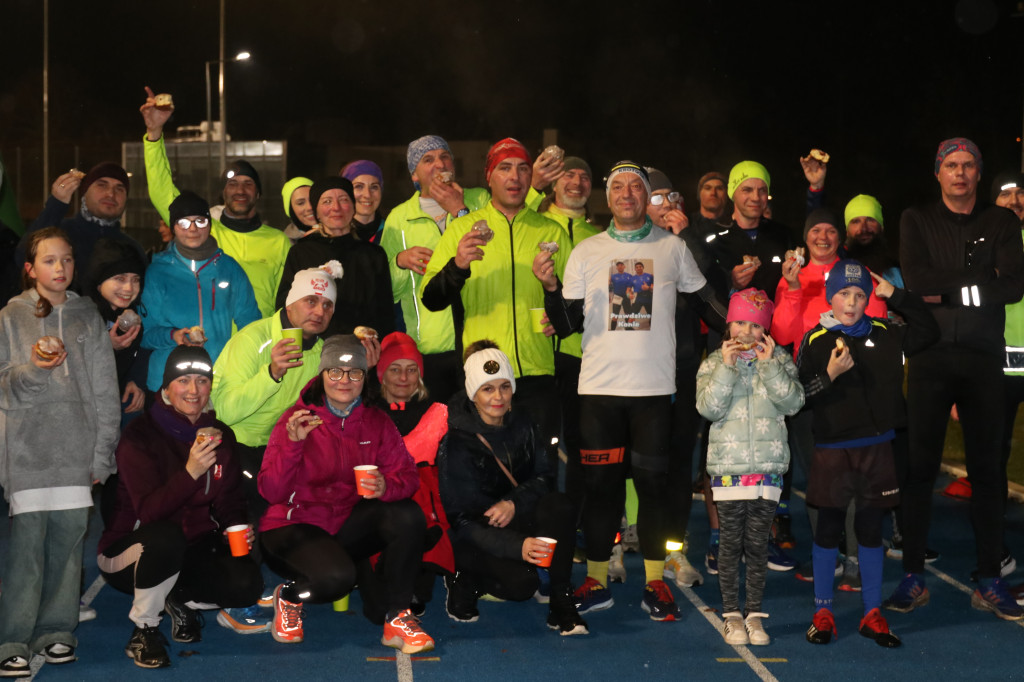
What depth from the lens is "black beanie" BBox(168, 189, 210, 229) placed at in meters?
6.68

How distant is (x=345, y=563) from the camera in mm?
5859

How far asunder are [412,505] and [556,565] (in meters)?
0.88

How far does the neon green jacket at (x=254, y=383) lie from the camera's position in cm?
628

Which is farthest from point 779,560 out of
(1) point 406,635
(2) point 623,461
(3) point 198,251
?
(3) point 198,251

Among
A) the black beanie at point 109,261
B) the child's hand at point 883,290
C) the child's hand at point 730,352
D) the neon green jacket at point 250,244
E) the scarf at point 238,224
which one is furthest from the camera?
the scarf at point 238,224

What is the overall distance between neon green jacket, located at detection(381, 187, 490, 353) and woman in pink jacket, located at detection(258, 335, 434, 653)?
1109mm

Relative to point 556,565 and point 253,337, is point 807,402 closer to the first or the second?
point 556,565

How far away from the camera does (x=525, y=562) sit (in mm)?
6258

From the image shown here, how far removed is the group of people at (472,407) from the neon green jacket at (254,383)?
0.05 feet

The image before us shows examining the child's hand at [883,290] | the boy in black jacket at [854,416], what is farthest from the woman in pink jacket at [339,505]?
the child's hand at [883,290]

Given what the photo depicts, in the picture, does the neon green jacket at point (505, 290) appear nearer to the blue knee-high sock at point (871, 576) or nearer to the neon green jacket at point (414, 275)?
the neon green jacket at point (414, 275)

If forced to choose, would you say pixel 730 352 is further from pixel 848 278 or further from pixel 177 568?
pixel 177 568

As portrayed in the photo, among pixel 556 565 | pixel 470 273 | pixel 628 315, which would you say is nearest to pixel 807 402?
pixel 628 315

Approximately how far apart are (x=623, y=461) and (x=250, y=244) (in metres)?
3.03
